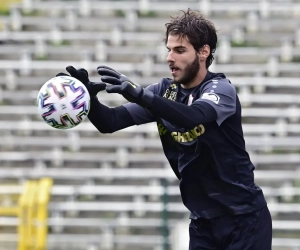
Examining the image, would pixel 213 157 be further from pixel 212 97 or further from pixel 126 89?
pixel 126 89

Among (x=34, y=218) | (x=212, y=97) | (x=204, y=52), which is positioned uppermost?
(x=204, y=52)

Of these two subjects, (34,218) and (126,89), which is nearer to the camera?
(126,89)

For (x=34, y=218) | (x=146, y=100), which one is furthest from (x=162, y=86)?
(x=34, y=218)

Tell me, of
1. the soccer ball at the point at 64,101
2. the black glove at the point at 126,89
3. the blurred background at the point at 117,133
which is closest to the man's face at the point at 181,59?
the black glove at the point at 126,89

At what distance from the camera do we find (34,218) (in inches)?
384

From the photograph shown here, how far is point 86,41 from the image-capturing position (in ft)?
42.3

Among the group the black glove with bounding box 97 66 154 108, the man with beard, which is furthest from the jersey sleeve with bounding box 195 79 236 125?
the black glove with bounding box 97 66 154 108

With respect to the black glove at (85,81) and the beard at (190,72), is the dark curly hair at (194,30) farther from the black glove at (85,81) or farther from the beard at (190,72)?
the black glove at (85,81)

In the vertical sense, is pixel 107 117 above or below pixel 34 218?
above

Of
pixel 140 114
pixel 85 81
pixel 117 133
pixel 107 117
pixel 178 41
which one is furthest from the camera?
pixel 117 133

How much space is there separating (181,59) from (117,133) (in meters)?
7.54

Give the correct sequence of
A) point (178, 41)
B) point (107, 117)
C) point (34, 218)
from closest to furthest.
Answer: point (178, 41)
point (107, 117)
point (34, 218)

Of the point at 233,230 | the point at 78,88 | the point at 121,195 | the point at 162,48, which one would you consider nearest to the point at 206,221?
the point at 233,230

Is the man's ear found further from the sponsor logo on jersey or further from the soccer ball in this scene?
the soccer ball
